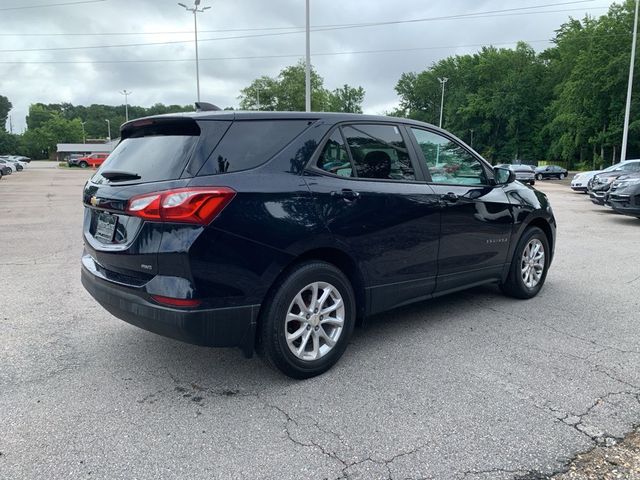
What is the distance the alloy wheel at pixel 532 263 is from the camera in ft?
17.4

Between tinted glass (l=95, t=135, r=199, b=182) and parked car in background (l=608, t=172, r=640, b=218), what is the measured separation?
11.7m

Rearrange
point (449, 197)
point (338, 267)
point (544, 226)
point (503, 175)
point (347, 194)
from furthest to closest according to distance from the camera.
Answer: point (544, 226) → point (503, 175) → point (449, 197) → point (338, 267) → point (347, 194)

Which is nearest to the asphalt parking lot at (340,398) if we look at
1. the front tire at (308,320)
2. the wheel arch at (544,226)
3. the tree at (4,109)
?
the front tire at (308,320)

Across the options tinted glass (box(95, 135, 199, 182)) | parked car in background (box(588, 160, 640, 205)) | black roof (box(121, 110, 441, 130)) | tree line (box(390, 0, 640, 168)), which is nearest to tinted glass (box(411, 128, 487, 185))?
black roof (box(121, 110, 441, 130))

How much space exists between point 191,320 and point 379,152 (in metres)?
1.95

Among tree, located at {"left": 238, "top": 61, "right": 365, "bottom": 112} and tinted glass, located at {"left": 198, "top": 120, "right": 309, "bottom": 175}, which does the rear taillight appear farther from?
tree, located at {"left": 238, "top": 61, "right": 365, "bottom": 112}

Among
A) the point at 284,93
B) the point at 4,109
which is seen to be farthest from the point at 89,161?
the point at 4,109

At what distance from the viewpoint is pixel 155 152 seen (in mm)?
3283

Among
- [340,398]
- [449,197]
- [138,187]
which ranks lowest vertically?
[340,398]

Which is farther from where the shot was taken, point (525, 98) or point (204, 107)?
point (525, 98)

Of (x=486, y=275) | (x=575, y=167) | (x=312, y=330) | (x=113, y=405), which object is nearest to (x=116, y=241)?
(x=113, y=405)

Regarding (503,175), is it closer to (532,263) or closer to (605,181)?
(532,263)

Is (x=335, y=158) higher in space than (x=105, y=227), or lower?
higher

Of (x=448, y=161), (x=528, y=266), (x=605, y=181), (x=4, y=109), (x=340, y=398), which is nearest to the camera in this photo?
(x=340, y=398)
